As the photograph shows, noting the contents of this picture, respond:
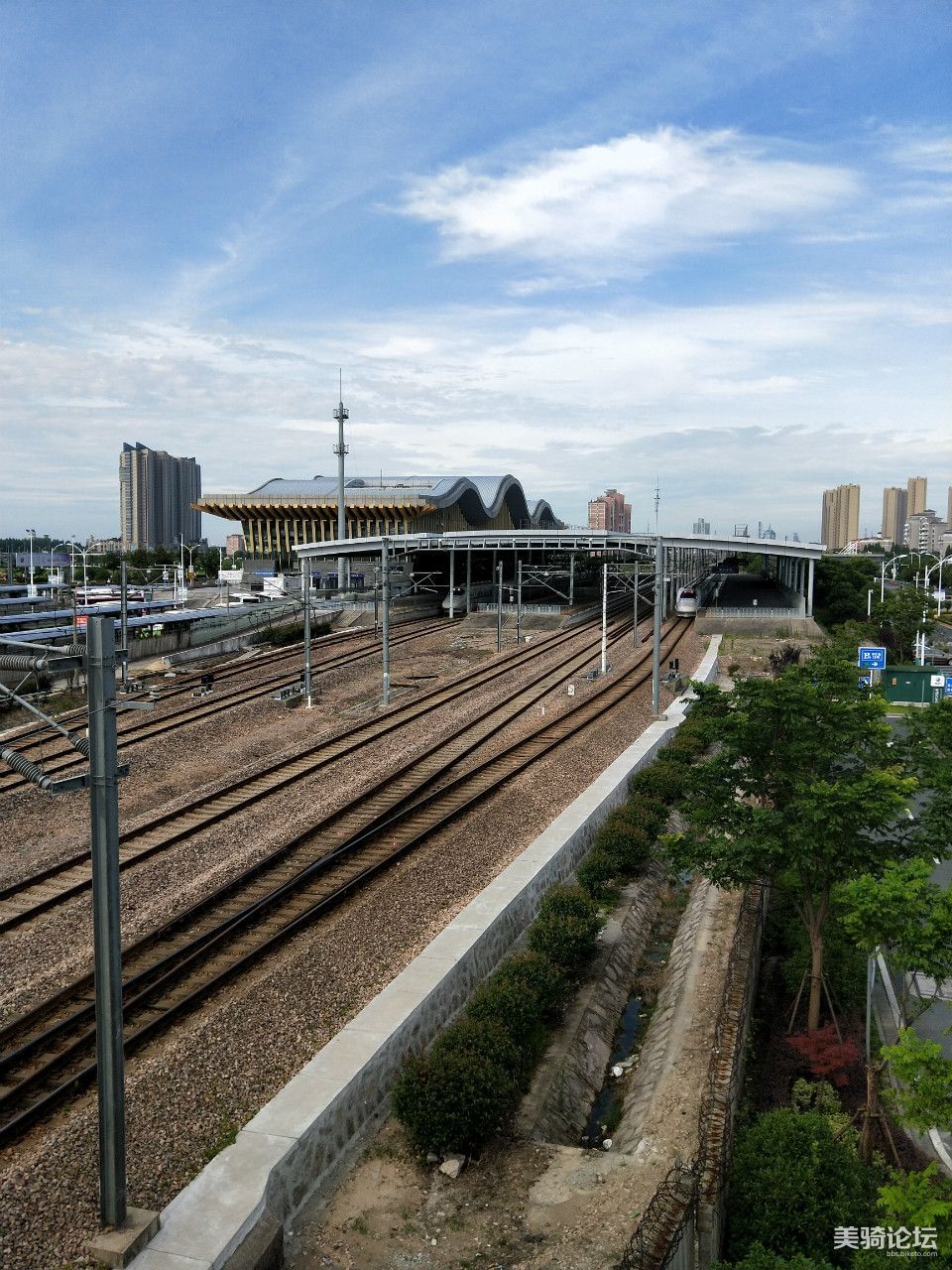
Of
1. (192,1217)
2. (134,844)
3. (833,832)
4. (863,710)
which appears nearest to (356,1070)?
(192,1217)

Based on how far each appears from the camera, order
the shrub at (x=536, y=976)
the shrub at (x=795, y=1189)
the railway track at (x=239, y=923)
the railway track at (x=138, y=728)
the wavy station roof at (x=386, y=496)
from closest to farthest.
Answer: the shrub at (x=795, y=1189) < the railway track at (x=239, y=923) < the shrub at (x=536, y=976) < the railway track at (x=138, y=728) < the wavy station roof at (x=386, y=496)

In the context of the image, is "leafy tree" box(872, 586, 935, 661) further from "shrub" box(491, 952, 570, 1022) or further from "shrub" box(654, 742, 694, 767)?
"shrub" box(491, 952, 570, 1022)

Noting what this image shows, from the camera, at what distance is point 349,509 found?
97.5 metres

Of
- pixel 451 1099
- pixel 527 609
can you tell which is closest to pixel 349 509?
pixel 527 609

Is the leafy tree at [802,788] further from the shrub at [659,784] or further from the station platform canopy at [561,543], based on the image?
the station platform canopy at [561,543]

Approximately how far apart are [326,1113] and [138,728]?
21.6 m

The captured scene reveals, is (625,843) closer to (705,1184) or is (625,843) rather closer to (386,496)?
(705,1184)

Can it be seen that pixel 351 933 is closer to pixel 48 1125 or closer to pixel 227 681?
pixel 48 1125

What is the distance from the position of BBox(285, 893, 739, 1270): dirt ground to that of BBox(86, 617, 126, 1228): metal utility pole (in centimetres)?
170

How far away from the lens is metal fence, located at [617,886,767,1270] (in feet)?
23.6

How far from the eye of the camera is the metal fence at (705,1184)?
7.20 m

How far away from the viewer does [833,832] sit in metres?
11.9

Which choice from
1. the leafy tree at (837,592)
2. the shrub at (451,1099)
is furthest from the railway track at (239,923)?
the leafy tree at (837,592)

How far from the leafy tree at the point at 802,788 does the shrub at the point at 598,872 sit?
8.57ft
